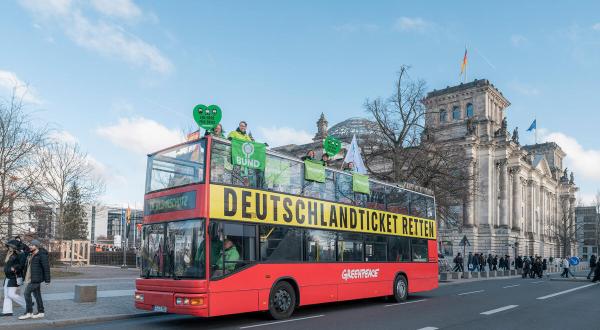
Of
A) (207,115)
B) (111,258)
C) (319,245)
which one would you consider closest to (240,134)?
(207,115)

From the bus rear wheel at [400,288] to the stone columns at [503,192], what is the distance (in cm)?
7136

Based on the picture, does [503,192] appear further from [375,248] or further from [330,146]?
[330,146]

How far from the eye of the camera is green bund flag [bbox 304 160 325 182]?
1459cm

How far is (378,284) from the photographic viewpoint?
17.2 meters

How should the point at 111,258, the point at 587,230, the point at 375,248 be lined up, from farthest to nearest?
1. the point at 587,230
2. the point at 111,258
3. the point at 375,248

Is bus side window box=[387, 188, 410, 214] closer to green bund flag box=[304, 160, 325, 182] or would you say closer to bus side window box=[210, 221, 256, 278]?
green bund flag box=[304, 160, 325, 182]

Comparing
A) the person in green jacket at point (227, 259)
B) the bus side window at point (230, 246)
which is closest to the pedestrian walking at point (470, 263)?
the bus side window at point (230, 246)

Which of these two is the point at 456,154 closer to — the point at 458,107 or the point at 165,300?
the point at 165,300

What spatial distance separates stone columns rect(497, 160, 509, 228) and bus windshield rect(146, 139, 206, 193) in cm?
7931

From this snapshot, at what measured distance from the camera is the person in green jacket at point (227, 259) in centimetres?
1174

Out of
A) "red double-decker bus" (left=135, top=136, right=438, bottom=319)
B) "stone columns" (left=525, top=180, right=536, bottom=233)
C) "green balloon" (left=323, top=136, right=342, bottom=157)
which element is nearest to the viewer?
"red double-decker bus" (left=135, top=136, right=438, bottom=319)

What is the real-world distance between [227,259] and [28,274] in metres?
4.89

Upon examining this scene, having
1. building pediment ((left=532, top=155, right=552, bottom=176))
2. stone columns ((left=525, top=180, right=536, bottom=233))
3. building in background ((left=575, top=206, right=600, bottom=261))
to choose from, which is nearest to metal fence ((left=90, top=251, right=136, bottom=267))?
stone columns ((left=525, top=180, right=536, bottom=233))

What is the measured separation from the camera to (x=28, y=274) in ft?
41.4
